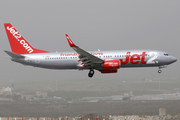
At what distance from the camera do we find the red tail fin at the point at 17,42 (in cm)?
5150

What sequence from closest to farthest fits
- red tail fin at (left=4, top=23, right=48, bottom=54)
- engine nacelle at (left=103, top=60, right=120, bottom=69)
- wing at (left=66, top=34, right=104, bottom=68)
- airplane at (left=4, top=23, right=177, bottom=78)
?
1. wing at (left=66, top=34, right=104, bottom=68)
2. engine nacelle at (left=103, top=60, right=120, bottom=69)
3. airplane at (left=4, top=23, right=177, bottom=78)
4. red tail fin at (left=4, top=23, right=48, bottom=54)

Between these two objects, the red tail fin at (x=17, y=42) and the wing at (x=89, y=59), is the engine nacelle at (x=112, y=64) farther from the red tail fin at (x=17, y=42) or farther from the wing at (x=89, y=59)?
the red tail fin at (x=17, y=42)

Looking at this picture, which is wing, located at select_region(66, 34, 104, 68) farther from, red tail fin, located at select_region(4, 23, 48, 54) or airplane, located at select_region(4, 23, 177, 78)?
red tail fin, located at select_region(4, 23, 48, 54)

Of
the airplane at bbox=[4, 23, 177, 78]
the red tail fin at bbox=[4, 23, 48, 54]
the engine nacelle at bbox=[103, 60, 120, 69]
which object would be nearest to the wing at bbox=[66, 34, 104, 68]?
the airplane at bbox=[4, 23, 177, 78]

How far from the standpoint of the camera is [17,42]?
52.8 m

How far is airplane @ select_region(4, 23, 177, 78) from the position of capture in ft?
145

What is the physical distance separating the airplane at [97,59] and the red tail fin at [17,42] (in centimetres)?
210

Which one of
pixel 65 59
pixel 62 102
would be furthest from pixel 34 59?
pixel 62 102

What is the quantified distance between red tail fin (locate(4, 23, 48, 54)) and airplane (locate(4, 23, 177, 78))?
2101 mm

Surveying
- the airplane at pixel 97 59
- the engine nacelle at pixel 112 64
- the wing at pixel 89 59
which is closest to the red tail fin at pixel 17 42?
the airplane at pixel 97 59

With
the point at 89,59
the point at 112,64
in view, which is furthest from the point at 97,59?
the point at 112,64

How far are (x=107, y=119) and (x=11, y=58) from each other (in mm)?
78686

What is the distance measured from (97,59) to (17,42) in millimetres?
19656

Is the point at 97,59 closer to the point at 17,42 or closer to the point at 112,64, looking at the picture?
the point at 112,64
